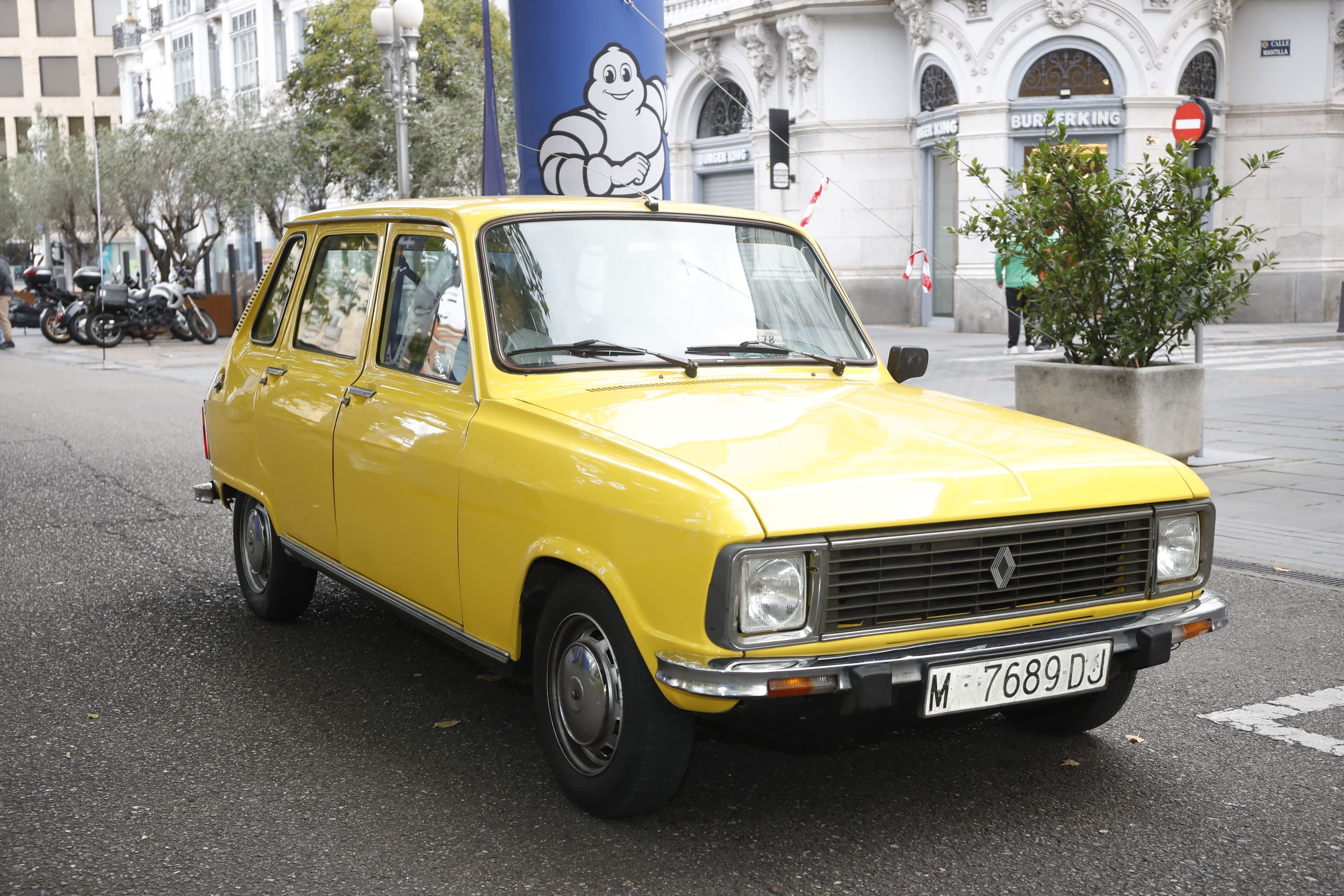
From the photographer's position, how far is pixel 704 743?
4473mm

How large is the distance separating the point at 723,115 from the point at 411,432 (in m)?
28.8

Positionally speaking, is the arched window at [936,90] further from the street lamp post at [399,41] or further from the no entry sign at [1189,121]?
the no entry sign at [1189,121]

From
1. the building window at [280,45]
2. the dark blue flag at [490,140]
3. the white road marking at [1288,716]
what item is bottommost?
the white road marking at [1288,716]

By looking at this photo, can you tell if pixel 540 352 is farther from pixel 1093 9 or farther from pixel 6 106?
pixel 6 106

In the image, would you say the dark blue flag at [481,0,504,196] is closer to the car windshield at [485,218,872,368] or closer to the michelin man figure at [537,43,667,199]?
the michelin man figure at [537,43,667,199]

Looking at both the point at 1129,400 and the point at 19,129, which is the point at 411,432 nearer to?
the point at 1129,400

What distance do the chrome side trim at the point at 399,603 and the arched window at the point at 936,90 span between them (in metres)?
23.7

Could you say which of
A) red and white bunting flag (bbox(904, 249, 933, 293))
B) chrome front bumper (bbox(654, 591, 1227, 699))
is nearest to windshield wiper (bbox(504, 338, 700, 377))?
chrome front bumper (bbox(654, 591, 1227, 699))

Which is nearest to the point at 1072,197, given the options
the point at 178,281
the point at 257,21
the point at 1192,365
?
the point at 1192,365

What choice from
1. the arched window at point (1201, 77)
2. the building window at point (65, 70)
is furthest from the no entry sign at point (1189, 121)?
the building window at point (65, 70)

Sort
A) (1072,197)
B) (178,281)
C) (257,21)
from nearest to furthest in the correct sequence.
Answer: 1. (1072,197)
2. (178,281)
3. (257,21)

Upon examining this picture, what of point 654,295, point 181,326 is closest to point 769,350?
point 654,295

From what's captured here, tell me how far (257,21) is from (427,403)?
52.1 metres

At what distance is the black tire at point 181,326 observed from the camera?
27000 millimetres
